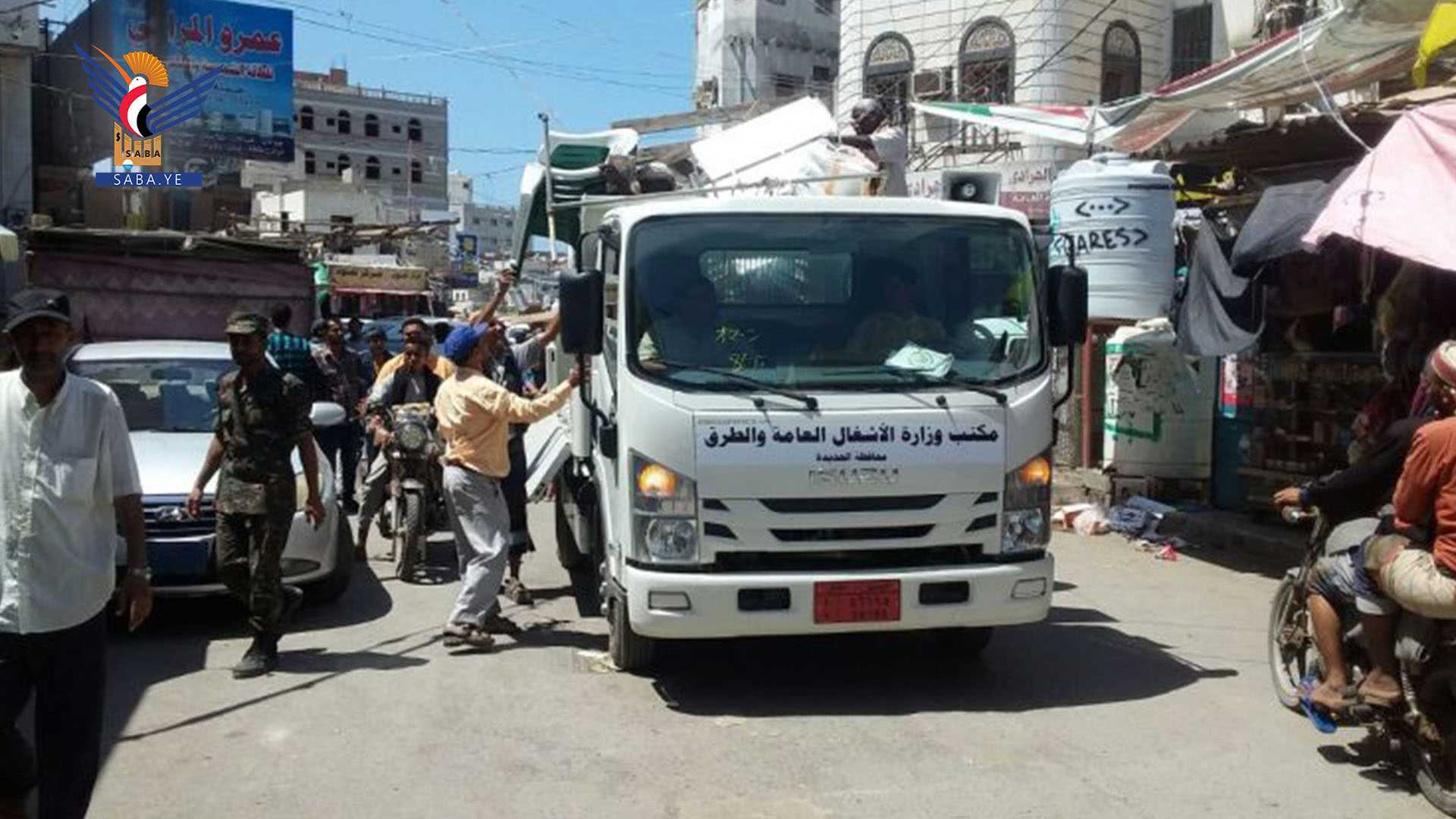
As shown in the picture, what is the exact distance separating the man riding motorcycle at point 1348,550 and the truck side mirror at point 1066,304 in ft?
4.42

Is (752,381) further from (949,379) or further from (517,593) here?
(517,593)

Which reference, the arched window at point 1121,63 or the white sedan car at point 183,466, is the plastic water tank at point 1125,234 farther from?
the arched window at point 1121,63

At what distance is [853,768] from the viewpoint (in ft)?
17.1

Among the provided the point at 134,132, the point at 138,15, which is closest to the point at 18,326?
the point at 134,132

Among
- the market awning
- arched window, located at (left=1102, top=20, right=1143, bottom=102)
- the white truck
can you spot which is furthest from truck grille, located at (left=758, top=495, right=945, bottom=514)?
arched window, located at (left=1102, top=20, right=1143, bottom=102)

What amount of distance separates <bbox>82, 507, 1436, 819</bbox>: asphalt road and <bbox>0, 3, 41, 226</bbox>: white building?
93.2 feet

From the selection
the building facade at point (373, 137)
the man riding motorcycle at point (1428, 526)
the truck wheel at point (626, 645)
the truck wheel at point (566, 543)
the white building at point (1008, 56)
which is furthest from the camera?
the building facade at point (373, 137)

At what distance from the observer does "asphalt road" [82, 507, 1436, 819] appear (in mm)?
4891

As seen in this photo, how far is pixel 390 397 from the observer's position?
9.95m

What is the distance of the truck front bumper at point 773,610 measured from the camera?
19.0 ft

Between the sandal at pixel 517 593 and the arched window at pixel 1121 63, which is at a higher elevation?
the arched window at pixel 1121 63

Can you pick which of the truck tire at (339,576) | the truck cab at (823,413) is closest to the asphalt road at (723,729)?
the truck tire at (339,576)

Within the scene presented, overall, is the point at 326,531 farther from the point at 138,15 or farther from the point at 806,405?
the point at 138,15

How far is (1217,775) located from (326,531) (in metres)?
5.18
